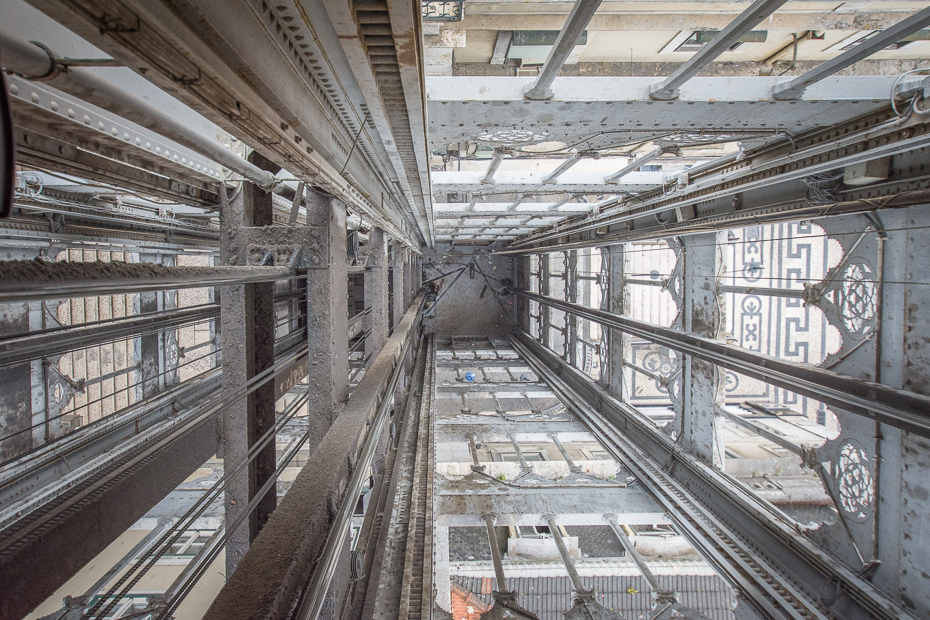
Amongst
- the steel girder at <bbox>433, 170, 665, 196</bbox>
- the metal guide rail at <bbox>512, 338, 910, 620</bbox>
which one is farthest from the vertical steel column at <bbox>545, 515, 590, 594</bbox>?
the steel girder at <bbox>433, 170, 665, 196</bbox>

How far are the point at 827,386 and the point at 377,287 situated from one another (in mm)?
3748

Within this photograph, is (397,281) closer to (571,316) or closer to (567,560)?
(571,316)

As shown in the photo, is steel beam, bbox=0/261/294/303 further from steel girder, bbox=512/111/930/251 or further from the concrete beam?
steel girder, bbox=512/111/930/251

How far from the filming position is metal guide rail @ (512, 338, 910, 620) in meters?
2.66

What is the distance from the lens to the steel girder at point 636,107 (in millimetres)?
1881

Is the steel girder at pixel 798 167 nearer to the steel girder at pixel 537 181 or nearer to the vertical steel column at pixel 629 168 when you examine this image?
the steel girder at pixel 537 181

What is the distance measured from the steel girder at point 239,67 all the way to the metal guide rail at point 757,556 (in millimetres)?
3849

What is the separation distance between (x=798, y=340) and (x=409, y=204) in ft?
29.2

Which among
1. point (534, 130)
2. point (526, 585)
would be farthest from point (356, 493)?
point (526, 585)

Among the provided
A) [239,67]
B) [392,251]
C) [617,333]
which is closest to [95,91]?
[239,67]

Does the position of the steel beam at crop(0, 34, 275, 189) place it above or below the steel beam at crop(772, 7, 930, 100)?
below

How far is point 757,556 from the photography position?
322 centimetres

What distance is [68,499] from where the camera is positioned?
6.08ft

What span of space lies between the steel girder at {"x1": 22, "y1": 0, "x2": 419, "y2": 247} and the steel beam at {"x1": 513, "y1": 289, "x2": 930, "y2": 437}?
122 inches
